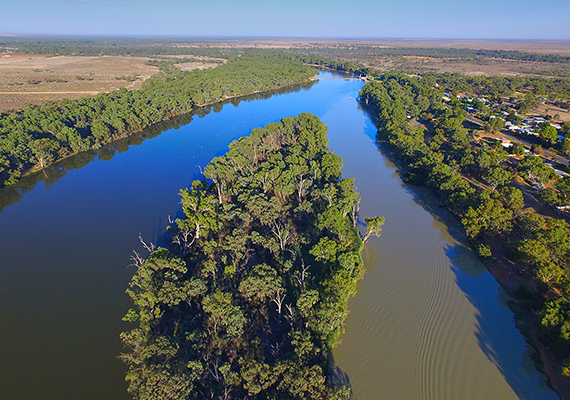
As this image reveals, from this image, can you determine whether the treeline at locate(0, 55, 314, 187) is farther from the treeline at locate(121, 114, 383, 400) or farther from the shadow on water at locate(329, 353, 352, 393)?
the shadow on water at locate(329, 353, 352, 393)

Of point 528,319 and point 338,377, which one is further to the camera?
point 528,319

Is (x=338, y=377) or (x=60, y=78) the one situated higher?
(x=60, y=78)

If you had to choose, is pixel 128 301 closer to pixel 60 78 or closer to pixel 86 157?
pixel 86 157

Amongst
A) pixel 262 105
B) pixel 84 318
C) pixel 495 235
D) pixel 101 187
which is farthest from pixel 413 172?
pixel 262 105

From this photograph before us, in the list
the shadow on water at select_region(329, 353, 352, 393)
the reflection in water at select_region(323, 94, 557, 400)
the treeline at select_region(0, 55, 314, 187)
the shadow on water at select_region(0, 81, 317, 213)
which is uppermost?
the treeline at select_region(0, 55, 314, 187)

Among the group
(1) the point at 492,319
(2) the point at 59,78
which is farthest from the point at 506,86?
(2) the point at 59,78

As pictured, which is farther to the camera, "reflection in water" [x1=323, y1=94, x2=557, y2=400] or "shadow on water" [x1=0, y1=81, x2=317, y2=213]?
"shadow on water" [x1=0, y1=81, x2=317, y2=213]

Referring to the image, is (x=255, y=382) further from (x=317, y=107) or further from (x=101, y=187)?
(x=317, y=107)

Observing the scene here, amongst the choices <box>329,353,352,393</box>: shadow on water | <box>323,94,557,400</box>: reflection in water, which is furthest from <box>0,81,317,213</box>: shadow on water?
<box>323,94,557,400</box>: reflection in water
